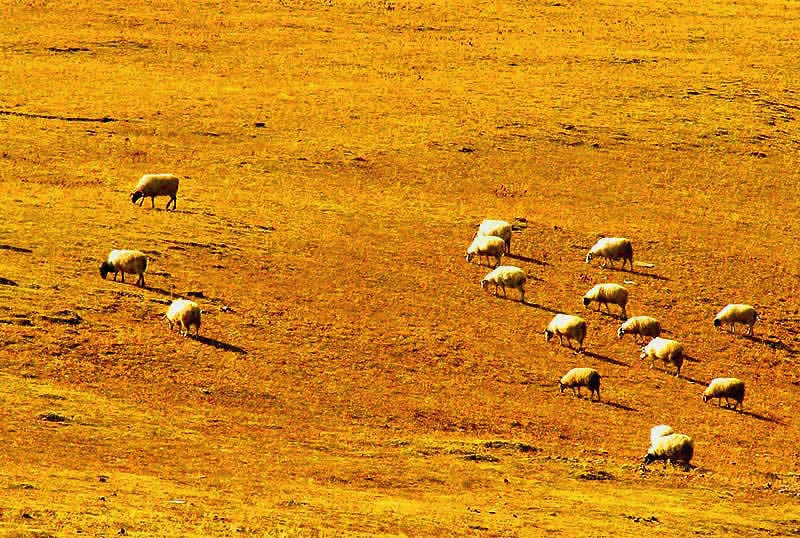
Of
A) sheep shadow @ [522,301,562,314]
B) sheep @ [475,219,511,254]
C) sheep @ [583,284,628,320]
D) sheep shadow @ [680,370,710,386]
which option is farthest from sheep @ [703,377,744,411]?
sheep @ [475,219,511,254]

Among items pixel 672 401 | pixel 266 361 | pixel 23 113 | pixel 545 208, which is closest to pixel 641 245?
pixel 545 208

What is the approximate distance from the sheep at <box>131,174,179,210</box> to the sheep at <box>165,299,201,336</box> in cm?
1258

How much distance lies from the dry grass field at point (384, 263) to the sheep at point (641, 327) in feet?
2.88

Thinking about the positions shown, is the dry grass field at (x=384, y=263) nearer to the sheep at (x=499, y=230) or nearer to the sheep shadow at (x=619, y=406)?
the sheep shadow at (x=619, y=406)

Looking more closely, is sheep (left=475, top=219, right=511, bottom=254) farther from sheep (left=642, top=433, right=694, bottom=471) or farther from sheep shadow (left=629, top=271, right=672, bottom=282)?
sheep (left=642, top=433, right=694, bottom=471)

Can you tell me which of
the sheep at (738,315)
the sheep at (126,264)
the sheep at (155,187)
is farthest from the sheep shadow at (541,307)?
the sheep at (155,187)

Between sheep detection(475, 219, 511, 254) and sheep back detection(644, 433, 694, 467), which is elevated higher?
sheep detection(475, 219, 511, 254)

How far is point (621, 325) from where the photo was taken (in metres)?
40.5

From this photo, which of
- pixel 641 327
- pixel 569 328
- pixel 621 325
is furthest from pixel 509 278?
pixel 641 327

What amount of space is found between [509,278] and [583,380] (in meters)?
7.73

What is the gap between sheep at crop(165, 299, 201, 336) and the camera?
35.5 metres

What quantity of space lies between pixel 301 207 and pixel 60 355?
18221 mm

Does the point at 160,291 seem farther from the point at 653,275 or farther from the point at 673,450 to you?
the point at 653,275

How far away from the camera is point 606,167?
191 feet
